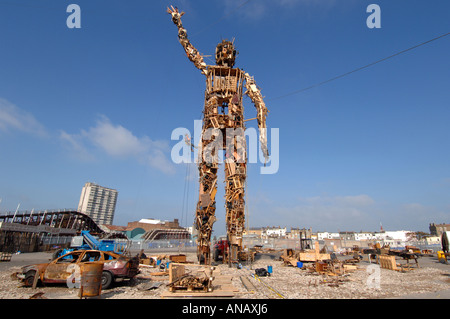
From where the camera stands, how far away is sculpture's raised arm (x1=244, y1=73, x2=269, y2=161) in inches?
819

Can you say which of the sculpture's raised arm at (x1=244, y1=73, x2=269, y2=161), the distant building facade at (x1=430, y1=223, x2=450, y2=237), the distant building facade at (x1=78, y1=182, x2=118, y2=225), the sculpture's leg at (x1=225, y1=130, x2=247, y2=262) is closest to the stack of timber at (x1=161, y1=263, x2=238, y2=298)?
the sculpture's leg at (x1=225, y1=130, x2=247, y2=262)

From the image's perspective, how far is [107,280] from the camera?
32.4 feet

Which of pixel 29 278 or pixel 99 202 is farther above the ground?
pixel 99 202

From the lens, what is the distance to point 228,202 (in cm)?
1959

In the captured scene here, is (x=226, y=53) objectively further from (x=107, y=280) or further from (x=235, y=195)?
(x=107, y=280)

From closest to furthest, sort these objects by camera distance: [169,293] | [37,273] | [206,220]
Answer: [169,293]
[37,273]
[206,220]

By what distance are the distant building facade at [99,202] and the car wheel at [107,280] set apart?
17356 cm

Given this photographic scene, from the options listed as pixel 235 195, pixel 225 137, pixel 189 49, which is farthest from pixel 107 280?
pixel 189 49

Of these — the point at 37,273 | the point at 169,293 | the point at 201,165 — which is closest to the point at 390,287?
the point at 169,293

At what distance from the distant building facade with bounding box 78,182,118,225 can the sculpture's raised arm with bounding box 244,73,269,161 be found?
169966 mm

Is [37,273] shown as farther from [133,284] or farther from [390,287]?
[390,287]

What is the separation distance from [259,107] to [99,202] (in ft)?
578

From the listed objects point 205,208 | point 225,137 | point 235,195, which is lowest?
point 205,208

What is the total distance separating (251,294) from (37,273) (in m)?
8.79
